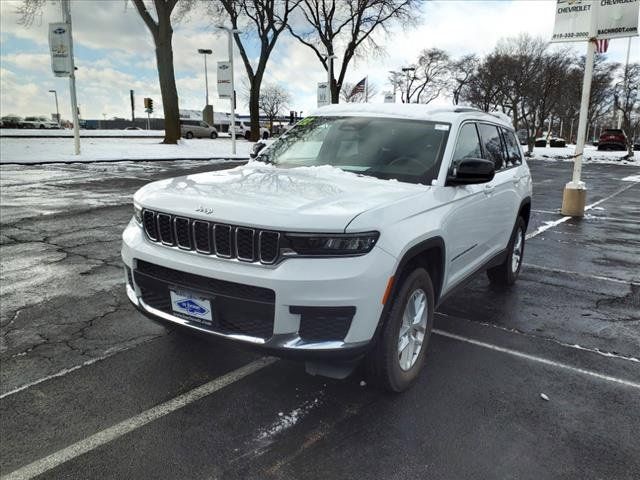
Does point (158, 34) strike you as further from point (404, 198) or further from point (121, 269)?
point (404, 198)

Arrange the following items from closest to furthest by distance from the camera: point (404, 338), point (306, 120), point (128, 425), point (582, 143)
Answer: point (128, 425), point (404, 338), point (306, 120), point (582, 143)

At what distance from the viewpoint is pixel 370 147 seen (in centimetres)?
430

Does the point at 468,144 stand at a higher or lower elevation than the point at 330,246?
higher

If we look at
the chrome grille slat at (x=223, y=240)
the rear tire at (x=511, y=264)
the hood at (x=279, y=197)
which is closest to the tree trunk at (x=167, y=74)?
the rear tire at (x=511, y=264)

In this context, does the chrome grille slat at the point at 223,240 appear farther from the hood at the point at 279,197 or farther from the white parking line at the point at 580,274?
the white parking line at the point at 580,274

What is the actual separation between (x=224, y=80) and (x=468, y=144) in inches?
969

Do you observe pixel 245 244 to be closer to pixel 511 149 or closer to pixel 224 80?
pixel 511 149

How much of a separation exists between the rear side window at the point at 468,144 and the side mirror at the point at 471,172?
10.5 inches

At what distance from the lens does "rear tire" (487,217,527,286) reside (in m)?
5.79

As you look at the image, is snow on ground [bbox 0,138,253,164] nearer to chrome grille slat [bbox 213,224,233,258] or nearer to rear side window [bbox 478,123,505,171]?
rear side window [bbox 478,123,505,171]

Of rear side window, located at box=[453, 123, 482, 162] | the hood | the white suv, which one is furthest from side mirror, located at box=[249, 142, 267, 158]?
rear side window, located at box=[453, 123, 482, 162]

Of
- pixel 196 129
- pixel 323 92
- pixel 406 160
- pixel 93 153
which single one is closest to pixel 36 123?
pixel 196 129

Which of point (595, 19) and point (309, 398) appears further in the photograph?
point (595, 19)

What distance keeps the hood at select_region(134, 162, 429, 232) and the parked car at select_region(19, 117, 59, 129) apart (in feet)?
255
